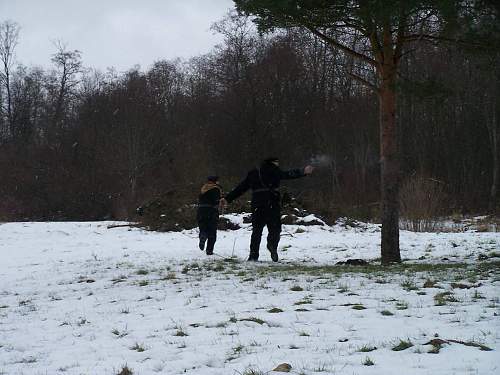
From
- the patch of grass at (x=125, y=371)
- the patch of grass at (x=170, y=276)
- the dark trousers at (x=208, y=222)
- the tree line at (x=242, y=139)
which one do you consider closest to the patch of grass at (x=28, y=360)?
the patch of grass at (x=125, y=371)

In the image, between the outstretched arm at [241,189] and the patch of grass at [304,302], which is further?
the outstretched arm at [241,189]

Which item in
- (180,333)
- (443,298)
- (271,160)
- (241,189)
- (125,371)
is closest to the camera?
(125,371)

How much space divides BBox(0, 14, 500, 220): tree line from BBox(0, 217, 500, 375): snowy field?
72.2 feet

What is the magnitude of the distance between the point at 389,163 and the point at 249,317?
5.71 metres

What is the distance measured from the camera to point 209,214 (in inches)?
523

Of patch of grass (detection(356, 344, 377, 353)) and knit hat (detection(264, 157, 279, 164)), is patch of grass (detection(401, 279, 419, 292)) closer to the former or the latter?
patch of grass (detection(356, 344, 377, 353))

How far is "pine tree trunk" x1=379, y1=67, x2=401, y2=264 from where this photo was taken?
1060 cm

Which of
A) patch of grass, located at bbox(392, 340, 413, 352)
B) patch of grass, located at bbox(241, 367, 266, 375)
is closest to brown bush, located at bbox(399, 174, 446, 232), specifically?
patch of grass, located at bbox(392, 340, 413, 352)

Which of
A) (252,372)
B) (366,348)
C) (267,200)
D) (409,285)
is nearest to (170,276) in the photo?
(267,200)

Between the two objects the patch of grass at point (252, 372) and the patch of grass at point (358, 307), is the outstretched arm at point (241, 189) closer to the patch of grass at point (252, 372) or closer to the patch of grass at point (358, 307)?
the patch of grass at point (358, 307)

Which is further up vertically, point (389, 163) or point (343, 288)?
point (389, 163)

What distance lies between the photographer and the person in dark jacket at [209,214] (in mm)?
13227

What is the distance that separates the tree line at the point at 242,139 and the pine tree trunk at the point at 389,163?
21.3 m

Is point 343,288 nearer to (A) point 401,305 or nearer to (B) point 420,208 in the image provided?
(A) point 401,305
